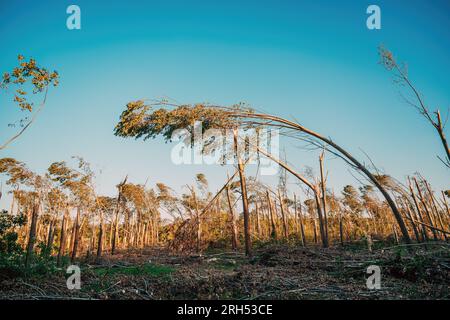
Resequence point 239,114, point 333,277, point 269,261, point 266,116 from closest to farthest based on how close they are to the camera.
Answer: point 333,277 → point 266,116 → point 239,114 → point 269,261

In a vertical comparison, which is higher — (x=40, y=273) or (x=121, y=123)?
(x=121, y=123)

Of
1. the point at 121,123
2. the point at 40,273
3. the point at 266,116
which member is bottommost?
the point at 40,273

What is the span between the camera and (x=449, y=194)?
31.5 metres

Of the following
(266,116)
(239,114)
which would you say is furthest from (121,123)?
(266,116)

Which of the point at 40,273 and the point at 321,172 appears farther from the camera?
the point at 321,172

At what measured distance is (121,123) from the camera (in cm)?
772

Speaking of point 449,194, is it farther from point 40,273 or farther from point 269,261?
point 40,273

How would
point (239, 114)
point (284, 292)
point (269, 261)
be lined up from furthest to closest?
point (269, 261) → point (239, 114) → point (284, 292)
